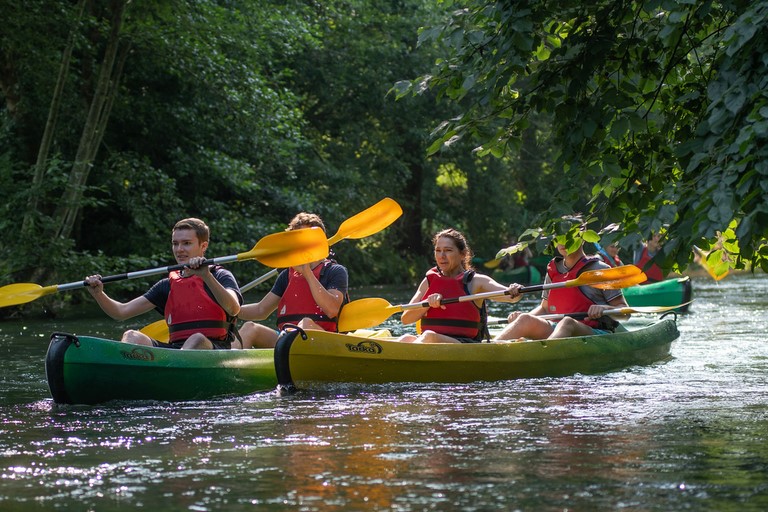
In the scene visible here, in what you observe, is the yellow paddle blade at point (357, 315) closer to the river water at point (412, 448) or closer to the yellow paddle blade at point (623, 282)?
the river water at point (412, 448)

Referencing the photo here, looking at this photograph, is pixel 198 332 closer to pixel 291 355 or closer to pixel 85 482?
pixel 291 355

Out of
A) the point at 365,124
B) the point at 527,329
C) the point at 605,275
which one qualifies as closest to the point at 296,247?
the point at 527,329

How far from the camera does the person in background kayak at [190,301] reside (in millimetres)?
7039

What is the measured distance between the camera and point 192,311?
7.23 meters

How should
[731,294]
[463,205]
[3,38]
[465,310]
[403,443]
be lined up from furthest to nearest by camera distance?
[463,205], [731,294], [3,38], [465,310], [403,443]

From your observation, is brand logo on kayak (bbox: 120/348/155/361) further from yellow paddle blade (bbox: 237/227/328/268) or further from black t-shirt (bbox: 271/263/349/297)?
black t-shirt (bbox: 271/263/349/297)

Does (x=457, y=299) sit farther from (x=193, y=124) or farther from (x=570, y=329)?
(x=193, y=124)

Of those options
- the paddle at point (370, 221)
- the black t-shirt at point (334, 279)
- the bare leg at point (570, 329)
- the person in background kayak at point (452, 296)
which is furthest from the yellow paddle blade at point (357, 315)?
the bare leg at point (570, 329)

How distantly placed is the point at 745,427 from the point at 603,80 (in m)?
1.92

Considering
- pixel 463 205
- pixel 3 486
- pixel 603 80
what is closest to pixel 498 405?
pixel 603 80

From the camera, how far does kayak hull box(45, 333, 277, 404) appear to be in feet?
22.0

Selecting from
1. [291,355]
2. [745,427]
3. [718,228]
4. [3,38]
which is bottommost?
[745,427]

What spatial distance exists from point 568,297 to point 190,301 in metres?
3.08

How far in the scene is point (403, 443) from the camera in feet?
17.6
